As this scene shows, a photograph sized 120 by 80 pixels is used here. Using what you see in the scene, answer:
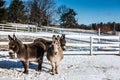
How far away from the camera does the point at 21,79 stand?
9109 millimetres

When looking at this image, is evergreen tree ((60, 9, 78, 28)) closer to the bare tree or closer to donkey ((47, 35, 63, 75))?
the bare tree

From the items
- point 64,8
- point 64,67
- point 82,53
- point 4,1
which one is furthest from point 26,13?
point 64,67

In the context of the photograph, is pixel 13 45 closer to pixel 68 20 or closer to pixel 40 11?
pixel 40 11

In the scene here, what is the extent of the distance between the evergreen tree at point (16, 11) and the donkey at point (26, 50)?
53883 millimetres

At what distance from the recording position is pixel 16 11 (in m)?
63.2

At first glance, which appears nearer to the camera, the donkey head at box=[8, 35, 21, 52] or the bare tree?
the donkey head at box=[8, 35, 21, 52]

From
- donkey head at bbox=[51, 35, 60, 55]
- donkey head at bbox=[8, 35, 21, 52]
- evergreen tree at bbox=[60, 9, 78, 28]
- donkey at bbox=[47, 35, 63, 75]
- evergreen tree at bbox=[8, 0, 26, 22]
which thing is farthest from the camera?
evergreen tree at bbox=[60, 9, 78, 28]

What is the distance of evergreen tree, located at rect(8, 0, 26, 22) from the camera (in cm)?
6331

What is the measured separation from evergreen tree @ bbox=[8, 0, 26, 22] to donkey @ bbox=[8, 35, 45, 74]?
177ft

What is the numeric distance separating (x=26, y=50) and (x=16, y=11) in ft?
179

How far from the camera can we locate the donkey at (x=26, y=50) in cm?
955

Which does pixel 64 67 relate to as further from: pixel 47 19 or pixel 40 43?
pixel 47 19

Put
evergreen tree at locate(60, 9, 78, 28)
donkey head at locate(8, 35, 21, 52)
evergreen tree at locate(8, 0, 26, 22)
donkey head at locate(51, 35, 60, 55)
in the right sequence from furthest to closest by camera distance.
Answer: evergreen tree at locate(60, 9, 78, 28), evergreen tree at locate(8, 0, 26, 22), donkey head at locate(8, 35, 21, 52), donkey head at locate(51, 35, 60, 55)

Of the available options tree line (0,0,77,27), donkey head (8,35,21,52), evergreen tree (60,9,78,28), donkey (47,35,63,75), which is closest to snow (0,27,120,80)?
donkey (47,35,63,75)
